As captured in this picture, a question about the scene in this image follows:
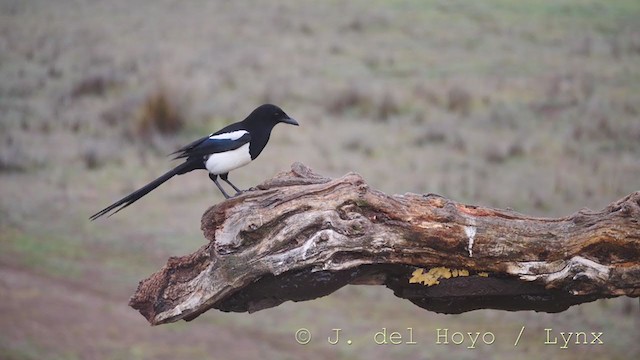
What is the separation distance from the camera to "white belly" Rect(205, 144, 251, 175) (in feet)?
23.8

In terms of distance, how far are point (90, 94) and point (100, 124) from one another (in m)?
2.23

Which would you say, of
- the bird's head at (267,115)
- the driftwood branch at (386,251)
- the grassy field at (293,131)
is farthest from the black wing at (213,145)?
the grassy field at (293,131)

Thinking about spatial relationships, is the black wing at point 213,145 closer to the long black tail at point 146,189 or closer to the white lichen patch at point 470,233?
the long black tail at point 146,189

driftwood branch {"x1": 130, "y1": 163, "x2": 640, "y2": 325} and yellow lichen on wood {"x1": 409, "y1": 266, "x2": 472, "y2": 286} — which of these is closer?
driftwood branch {"x1": 130, "y1": 163, "x2": 640, "y2": 325}

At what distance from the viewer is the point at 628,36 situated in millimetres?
22484

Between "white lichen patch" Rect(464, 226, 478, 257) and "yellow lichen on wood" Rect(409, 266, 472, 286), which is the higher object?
"white lichen patch" Rect(464, 226, 478, 257)

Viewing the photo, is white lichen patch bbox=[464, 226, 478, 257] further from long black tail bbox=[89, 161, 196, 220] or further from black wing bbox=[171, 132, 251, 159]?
long black tail bbox=[89, 161, 196, 220]

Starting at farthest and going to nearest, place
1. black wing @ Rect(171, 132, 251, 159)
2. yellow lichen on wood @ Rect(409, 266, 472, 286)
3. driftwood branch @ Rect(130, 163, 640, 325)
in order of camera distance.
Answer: black wing @ Rect(171, 132, 251, 159), yellow lichen on wood @ Rect(409, 266, 472, 286), driftwood branch @ Rect(130, 163, 640, 325)

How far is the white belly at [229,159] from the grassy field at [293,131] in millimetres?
3503

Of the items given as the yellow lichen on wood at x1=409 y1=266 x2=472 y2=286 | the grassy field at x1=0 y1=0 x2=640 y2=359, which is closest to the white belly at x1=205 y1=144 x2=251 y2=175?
the yellow lichen on wood at x1=409 y1=266 x2=472 y2=286

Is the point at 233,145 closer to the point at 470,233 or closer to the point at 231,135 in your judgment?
the point at 231,135

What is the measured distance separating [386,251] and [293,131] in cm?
1135

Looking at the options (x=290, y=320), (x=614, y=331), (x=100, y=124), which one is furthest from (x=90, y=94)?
(x=614, y=331)

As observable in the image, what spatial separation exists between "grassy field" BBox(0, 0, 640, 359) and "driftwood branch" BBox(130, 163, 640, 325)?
4.36 m
